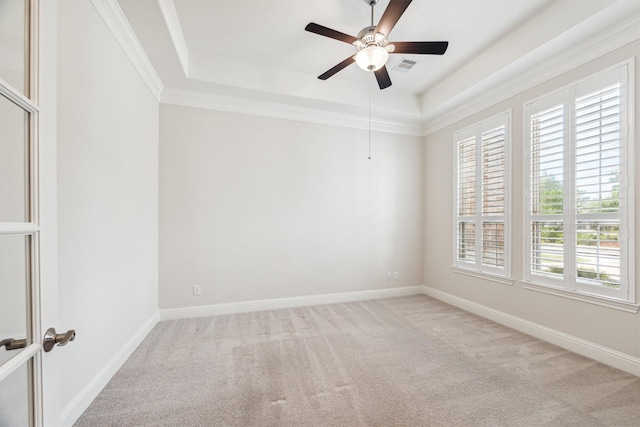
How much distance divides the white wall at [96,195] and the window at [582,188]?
3.91 meters

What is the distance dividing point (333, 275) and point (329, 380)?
1920mm

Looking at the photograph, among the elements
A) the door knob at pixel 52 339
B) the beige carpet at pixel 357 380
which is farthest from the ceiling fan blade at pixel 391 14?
the beige carpet at pixel 357 380

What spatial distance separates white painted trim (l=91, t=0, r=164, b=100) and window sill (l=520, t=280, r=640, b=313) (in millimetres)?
4567

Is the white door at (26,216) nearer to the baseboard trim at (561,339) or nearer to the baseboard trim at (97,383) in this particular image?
the baseboard trim at (97,383)

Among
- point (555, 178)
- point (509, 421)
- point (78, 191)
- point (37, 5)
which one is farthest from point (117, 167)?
point (555, 178)

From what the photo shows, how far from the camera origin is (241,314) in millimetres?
3443

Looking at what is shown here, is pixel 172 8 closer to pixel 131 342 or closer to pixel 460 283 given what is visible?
pixel 131 342

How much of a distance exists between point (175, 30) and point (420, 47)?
2228mm

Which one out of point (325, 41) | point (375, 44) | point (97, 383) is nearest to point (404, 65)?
point (325, 41)

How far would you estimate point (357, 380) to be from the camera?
2.08m

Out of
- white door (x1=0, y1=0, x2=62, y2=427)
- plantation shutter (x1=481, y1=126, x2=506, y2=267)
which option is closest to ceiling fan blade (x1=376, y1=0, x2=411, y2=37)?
white door (x1=0, y1=0, x2=62, y2=427)

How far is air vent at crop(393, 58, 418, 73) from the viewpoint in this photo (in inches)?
124

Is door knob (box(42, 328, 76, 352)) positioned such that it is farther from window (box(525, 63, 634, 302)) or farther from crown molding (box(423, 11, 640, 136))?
crown molding (box(423, 11, 640, 136))

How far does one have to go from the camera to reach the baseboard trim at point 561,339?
2.18 meters
